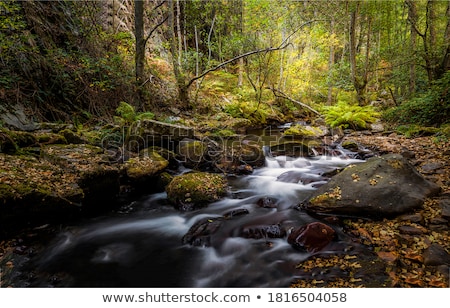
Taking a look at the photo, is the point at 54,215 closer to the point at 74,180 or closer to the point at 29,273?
the point at 74,180

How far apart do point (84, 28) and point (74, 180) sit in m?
7.31

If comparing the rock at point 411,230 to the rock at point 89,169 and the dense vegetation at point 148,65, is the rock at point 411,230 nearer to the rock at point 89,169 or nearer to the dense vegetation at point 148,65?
the rock at point 89,169

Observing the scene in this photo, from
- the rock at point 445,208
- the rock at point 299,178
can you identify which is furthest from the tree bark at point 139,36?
the rock at point 445,208

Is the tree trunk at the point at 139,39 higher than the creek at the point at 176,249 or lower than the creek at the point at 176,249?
higher

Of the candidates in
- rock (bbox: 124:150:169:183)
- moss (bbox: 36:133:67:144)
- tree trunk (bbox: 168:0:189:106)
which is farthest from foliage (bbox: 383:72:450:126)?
moss (bbox: 36:133:67:144)

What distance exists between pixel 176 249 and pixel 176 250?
0.09ft

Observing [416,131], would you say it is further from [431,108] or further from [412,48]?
[412,48]

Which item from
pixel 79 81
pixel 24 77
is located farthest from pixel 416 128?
pixel 24 77

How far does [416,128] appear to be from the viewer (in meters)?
8.05

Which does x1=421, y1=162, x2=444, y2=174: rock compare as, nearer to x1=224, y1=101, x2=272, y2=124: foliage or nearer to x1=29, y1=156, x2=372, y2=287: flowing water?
x1=29, y1=156, x2=372, y2=287: flowing water

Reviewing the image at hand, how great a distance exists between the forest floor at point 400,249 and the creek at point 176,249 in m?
0.20

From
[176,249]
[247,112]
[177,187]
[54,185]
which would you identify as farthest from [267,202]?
[247,112]

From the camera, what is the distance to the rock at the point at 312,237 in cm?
322

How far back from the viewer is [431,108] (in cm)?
813
